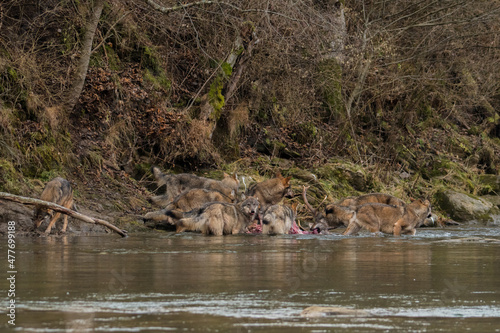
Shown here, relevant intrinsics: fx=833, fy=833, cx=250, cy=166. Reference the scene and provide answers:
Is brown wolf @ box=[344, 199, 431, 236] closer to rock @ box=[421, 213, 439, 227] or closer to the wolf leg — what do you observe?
rock @ box=[421, 213, 439, 227]

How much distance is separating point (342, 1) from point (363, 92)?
3.93 meters

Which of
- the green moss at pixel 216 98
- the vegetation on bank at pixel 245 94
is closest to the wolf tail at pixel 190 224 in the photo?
the vegetation on bank at pixel 245 94

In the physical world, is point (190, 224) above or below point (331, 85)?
below

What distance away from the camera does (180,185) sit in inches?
800

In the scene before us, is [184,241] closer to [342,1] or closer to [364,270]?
[364,270]

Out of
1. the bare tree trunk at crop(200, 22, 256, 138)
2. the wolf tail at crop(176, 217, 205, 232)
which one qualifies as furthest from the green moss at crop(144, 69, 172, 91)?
the wolf tail at crop(176, 217, 205, 232)

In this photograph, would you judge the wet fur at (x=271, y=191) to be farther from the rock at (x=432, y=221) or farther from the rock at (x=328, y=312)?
the rock at (x=328, y=312)

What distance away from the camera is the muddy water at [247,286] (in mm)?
6891

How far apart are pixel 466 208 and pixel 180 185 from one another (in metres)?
9.05

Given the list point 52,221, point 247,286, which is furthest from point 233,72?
point 247,286

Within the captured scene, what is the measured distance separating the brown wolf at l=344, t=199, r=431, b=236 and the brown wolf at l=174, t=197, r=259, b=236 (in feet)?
7.98

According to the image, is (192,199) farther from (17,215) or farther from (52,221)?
(17,215)

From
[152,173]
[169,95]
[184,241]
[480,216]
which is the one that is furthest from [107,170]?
[480,216]

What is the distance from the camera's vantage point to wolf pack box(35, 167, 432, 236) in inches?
688
